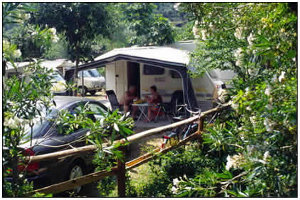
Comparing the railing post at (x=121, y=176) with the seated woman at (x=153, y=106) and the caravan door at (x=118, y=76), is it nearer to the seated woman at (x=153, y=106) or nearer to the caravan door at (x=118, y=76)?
the seated woman at (x=153, y=106)

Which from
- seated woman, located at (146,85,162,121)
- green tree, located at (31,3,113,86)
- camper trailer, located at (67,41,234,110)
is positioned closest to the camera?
camper trailer, located at (67,41,234,110)

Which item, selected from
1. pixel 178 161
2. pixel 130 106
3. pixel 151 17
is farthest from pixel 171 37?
pixel 178 161

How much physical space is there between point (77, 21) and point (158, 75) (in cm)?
339

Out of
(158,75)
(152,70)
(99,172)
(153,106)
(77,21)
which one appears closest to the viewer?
(99,172)

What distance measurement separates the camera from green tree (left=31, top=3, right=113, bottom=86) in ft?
35.6

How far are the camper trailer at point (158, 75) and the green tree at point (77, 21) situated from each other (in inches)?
35.0

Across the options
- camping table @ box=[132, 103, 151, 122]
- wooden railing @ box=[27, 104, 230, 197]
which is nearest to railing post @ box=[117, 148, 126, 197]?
wooden railing @ box=[27, 104, 230, 197]

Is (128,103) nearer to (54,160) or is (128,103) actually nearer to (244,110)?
(54,160)

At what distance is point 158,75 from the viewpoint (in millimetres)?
11820

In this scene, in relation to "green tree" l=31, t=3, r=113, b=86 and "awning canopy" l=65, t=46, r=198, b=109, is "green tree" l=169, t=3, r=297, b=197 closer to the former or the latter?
"awning canopy" l=65, t=46, r=198, b=109

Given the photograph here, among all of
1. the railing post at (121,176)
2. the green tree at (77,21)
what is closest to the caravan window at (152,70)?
the green tree at (77,21)

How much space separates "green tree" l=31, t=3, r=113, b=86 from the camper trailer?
889mm

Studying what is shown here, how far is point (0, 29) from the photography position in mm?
2342

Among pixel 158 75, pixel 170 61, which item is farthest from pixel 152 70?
pixel 170 61
